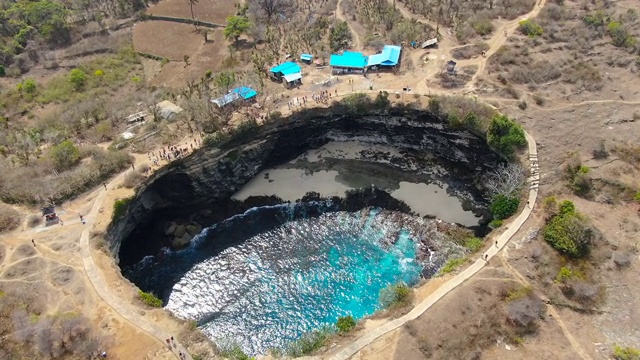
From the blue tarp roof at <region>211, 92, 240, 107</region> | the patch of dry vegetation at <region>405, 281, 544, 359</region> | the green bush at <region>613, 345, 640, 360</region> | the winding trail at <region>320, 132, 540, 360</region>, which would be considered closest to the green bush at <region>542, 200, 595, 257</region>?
the winding trail at <region>320, 132, 540, 360</region>

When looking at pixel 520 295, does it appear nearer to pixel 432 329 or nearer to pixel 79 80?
pixel 432 329

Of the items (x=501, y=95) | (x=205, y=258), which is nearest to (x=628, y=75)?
Answer: (x=501, y=95)

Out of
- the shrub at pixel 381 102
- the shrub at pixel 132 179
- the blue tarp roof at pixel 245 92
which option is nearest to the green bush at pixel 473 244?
the shrub at pixel 381 102

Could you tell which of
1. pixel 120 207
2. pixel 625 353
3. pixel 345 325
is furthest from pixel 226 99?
pixel 625 353

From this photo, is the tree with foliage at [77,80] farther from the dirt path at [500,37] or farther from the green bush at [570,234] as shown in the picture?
the green bush at [570,234]

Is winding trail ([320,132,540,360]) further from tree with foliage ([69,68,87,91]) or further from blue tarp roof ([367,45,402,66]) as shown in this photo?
tree with foliage ([69,68,87,91])
